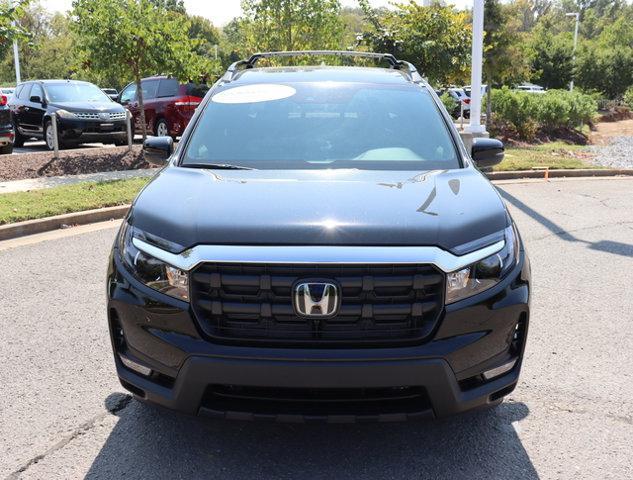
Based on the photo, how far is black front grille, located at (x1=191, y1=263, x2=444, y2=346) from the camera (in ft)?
8.84

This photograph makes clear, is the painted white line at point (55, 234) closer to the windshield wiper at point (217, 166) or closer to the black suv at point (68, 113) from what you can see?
the windshield wiper at point (217, 166)

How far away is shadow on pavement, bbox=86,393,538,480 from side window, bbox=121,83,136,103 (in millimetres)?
18089

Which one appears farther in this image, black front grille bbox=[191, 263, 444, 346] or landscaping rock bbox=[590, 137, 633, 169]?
landscaping rock bbox=[590, 137, 633, 169]

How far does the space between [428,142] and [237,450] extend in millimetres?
2026

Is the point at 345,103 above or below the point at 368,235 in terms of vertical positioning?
above

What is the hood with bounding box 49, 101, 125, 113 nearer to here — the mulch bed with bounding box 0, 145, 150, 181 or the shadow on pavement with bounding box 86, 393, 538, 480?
the mulch bed with bounding box 0, 145, 150, 181

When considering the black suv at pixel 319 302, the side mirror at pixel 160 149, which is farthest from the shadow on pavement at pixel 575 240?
the side mirror at pixel 160 149

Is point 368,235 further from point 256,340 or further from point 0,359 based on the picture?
point 0,359

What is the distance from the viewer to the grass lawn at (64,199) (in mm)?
8375

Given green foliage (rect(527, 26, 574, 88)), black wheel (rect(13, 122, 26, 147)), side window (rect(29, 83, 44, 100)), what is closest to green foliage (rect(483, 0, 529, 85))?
side window (rect(29, 83, 44, 100))

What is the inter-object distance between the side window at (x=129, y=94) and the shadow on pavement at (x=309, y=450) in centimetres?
1809

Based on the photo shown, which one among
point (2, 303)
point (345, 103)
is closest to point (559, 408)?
point (345, 103)

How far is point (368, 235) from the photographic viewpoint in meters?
2.77

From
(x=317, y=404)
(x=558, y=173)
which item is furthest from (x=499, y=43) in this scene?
(x=317, y=404)
